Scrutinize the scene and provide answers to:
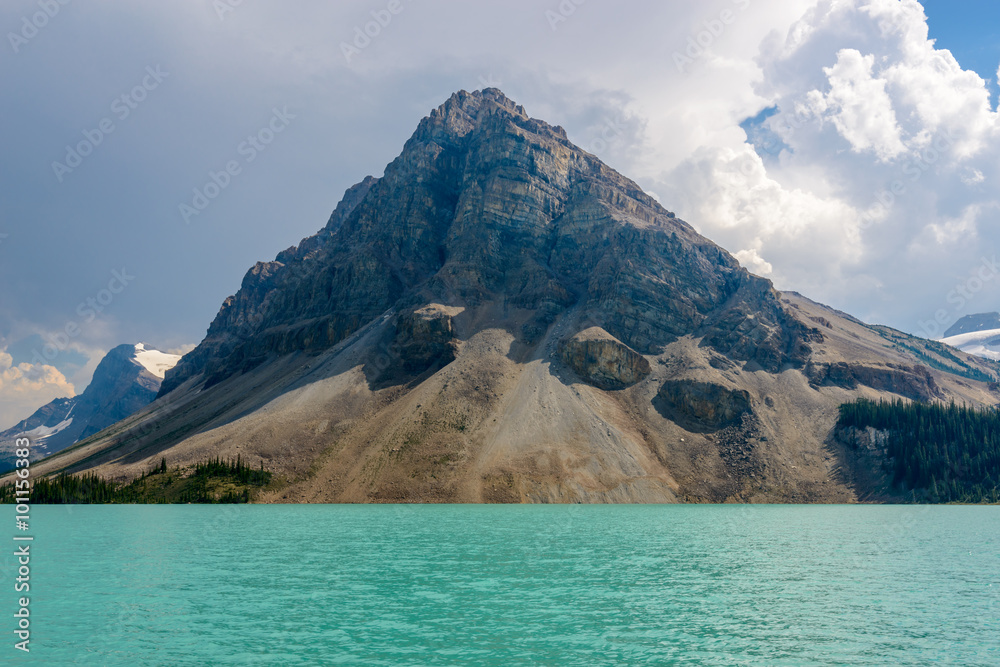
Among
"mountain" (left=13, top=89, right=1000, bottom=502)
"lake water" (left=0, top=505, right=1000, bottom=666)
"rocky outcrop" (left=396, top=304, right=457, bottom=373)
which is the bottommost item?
"lake water" (left=0, top=505, right=1000, bottom=666)

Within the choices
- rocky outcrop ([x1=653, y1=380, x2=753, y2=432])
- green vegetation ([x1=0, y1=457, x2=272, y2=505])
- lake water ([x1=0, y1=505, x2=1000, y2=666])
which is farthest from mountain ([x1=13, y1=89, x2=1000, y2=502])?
lake water ([x1=0, y1=505, x2=1000, y2=666])

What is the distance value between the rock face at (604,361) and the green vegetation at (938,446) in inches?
2224

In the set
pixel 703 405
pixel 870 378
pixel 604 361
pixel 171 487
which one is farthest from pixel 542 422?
pixel 870 378

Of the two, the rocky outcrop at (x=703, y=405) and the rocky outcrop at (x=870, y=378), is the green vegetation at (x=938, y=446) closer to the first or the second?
the rocky outcrop at (x=870, y=378)

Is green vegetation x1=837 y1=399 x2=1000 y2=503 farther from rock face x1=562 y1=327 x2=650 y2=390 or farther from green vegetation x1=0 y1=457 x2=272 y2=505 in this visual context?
green vegetation x1=0 y1=457 x2=272 y2=505

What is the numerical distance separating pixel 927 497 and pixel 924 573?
11884 centimetres

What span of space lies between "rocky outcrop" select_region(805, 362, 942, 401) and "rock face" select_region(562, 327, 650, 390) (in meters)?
52.7

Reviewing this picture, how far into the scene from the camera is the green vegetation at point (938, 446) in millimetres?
147750

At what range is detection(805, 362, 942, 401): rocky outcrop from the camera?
18762 centimetres

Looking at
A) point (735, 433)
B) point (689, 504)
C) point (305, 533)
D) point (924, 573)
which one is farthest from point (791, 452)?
point (305, 533)

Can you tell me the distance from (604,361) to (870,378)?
83692 mm

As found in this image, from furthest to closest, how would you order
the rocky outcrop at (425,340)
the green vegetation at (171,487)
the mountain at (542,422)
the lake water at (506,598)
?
1. the rocky outcrop at (425,340)
2. the mountain at (542,422)
3. the green vegetation at (171,487)
4. the lake water at (506,598)

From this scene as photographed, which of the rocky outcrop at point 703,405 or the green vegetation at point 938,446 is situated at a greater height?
the rocky outcrop at point 703,405

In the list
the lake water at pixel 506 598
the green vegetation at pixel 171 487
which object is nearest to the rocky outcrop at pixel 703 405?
the lake water at pixel 506 598
